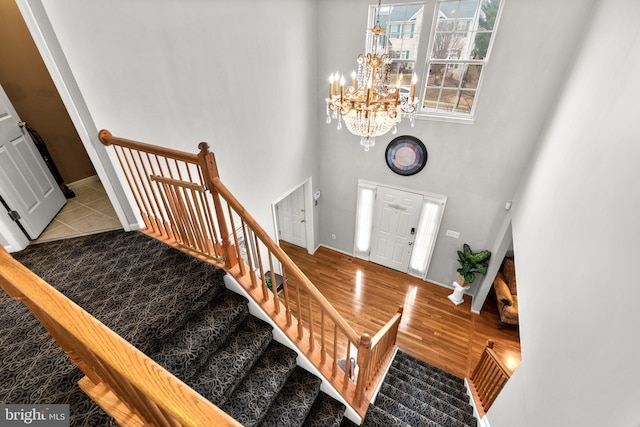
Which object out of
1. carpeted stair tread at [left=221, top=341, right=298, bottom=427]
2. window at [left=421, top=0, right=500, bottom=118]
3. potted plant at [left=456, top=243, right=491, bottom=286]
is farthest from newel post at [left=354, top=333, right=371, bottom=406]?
window at [left=421, top=0, right=500, bottom=118]

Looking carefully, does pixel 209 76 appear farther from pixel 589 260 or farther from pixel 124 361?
pixel 589 260

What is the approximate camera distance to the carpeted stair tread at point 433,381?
3621 millimetres

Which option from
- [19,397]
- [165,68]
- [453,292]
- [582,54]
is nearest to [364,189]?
[453,292]

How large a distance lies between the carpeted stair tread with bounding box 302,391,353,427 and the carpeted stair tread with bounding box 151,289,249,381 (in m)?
0.98

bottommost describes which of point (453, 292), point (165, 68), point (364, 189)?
point (453, 292)

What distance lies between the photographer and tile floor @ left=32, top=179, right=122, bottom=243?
2.85 m

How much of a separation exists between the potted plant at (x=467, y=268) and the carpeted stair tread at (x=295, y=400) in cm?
363

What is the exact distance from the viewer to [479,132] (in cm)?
426

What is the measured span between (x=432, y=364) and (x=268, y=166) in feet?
12.8

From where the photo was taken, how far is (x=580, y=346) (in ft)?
5.06

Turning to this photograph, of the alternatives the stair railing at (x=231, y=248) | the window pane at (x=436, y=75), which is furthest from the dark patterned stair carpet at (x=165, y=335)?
the window pane at (x=436, y=75)

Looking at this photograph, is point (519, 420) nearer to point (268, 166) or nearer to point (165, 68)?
point (268, 166)

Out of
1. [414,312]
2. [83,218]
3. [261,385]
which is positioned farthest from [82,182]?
[414,312]

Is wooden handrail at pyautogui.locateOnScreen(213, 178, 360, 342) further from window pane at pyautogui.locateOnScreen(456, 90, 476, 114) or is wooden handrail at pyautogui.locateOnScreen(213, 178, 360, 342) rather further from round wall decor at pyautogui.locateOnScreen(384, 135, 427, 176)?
window pane at pyautogui.locateOnScreen(456, 90, 476, 114)
